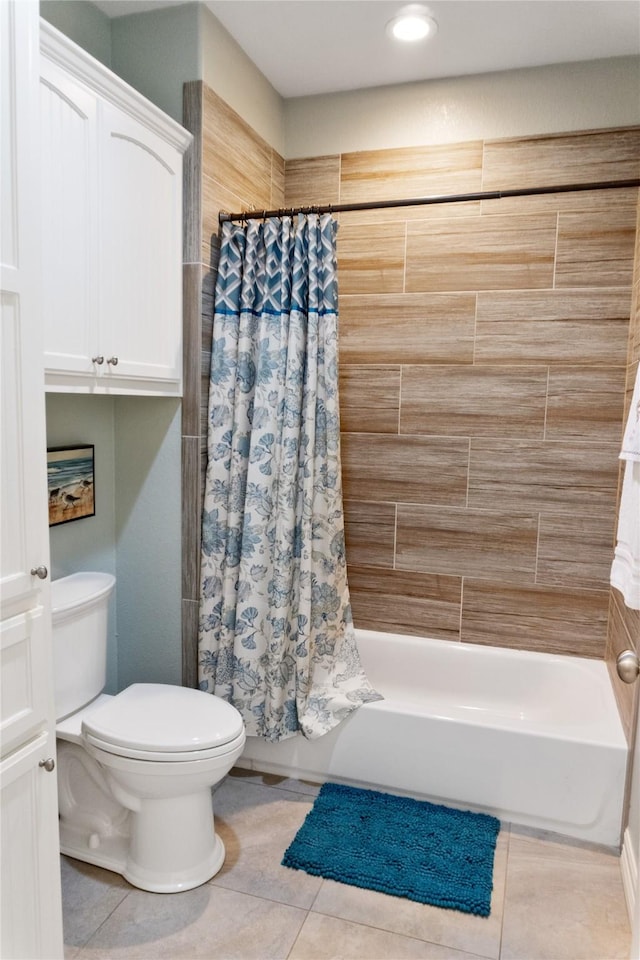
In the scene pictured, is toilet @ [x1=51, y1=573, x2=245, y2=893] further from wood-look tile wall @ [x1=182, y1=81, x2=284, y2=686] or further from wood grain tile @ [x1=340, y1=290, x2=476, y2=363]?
wood grain tile @ [x1=340, y1=290, x2=476, y2=363]

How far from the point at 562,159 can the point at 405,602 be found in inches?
76.8

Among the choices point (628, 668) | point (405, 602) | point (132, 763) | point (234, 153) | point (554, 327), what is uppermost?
point (234, 153)

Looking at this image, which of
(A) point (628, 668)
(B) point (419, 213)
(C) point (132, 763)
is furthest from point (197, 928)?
(B) point (419, 213)

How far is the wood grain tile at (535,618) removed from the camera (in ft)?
9.11

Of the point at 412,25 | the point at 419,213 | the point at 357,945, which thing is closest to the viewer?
the point at 357,945

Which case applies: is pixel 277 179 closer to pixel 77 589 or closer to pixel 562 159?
pixel 562 159

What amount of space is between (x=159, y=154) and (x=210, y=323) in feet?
1.90

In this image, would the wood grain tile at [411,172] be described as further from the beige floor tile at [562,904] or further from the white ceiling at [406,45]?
the beige floor tile at [562,904]

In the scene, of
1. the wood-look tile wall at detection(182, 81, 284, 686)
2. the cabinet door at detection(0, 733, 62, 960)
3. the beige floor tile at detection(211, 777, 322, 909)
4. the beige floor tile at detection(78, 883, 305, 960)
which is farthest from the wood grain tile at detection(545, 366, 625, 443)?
the cabinet door at detection(0, 733, 62, 960)

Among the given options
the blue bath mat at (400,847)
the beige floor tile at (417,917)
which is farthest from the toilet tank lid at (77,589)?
the beige floor tile at (417,917)

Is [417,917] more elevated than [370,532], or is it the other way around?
[370,532]

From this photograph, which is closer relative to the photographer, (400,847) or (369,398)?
(400,847)

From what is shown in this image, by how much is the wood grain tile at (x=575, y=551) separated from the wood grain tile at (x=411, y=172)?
1.45 meters

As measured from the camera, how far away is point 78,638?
214 cm
